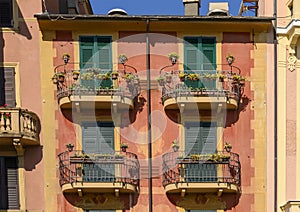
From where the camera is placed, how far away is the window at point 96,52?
55.1ft

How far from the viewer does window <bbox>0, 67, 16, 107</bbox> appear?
54.3ft

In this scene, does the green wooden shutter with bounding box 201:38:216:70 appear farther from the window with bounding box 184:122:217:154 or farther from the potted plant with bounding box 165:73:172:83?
the window with bounding box 184:122:217:154

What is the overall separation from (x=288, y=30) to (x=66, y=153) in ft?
29.7

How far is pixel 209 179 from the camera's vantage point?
16031 mm

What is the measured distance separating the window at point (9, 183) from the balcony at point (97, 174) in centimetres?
162

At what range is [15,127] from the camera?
15.6 m

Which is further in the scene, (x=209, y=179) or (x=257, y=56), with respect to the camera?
(x=257, y=56)

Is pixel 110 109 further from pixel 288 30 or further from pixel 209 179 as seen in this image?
pixel 288 30

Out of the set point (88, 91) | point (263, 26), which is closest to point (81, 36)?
point (88, 91)

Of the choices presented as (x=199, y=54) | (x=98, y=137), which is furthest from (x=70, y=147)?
(x=199, y=54)

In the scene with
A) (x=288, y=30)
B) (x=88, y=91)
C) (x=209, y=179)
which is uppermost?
(x=288, y=30)

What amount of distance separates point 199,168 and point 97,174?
3.49 m

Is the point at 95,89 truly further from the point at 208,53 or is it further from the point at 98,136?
the point at 208,53

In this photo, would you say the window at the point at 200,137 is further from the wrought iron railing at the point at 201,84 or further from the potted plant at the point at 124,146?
the potted plant at the point at 124,146
